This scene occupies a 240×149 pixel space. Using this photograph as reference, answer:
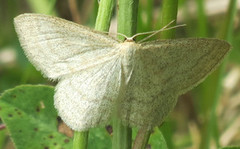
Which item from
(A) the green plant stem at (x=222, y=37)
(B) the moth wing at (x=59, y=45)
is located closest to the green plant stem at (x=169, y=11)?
(B) the moth wing at (x=59, y=45)

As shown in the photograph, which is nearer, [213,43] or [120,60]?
[213,43]

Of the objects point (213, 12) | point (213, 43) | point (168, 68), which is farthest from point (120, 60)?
point (213, 12)

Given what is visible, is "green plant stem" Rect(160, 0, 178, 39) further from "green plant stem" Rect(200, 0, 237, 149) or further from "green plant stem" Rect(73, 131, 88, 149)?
"green plant stem" Rect(200, 0, 237, 149)

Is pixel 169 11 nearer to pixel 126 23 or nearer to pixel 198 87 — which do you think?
pixel 126 23

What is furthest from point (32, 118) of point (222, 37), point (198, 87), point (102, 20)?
point (198, 87)

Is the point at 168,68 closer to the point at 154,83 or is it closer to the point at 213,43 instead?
the point at 154,83

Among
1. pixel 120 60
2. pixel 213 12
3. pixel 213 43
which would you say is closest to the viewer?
pixel 213 43

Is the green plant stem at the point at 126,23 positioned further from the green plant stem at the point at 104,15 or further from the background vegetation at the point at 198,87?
the background vegetation at the point at 198,87
